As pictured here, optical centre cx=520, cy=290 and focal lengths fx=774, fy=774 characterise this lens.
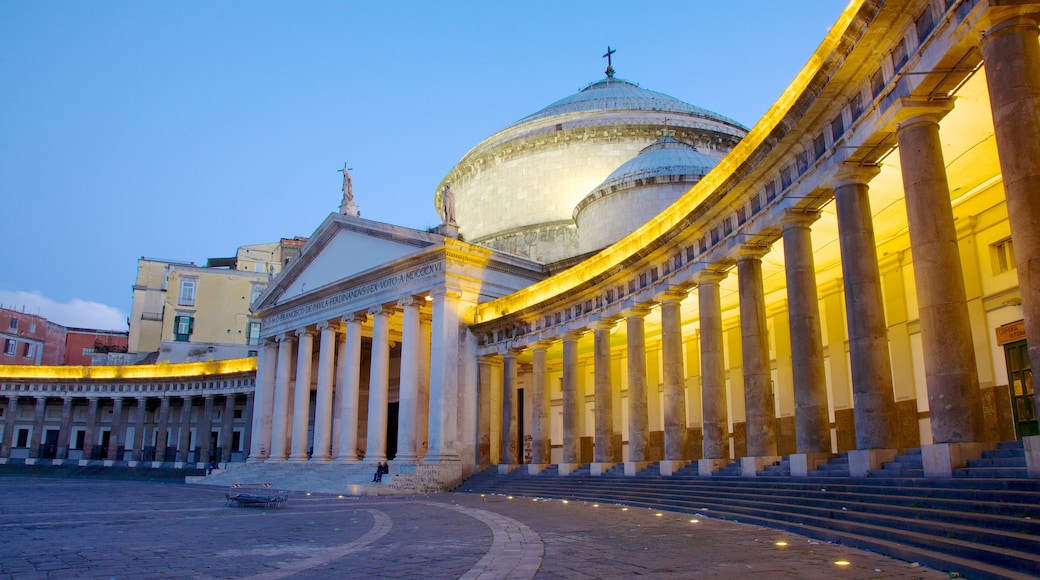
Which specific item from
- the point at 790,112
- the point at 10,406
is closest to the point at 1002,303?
the point at 790,112

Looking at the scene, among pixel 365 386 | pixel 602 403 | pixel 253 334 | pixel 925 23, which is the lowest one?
pixel 602 403

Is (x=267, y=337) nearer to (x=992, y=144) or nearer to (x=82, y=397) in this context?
(x=82, y=397)

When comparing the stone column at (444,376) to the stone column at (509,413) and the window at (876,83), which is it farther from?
the window at (876,83)

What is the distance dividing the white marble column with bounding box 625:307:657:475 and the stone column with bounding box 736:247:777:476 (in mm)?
6091

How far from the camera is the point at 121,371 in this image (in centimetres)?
6247

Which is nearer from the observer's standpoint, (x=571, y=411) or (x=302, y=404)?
(x=571, y=411)

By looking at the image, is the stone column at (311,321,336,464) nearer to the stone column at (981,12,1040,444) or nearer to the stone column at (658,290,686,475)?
the stone column at (658,290,686,475)

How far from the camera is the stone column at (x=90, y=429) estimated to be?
60.8 m

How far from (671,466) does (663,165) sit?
20.2 metres

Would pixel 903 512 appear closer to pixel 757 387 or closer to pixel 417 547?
pixel 417 547


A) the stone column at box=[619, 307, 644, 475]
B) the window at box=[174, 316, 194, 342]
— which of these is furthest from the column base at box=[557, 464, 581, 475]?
the window at box=[174, 316, 194, 342]

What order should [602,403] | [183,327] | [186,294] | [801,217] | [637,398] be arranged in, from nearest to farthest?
[801,217], [637,398], [602,403], [183,327], [186,294]

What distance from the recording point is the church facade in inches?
459

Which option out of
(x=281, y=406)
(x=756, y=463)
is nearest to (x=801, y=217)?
(x=756, y=463)
